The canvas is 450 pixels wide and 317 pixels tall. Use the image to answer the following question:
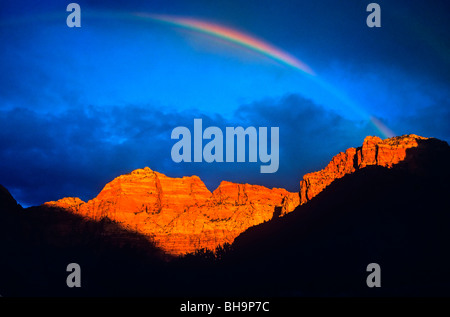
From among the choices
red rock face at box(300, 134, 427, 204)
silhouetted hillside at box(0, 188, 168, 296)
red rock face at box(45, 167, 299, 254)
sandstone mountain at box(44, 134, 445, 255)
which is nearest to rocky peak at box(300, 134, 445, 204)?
red rock face at box(300, 134, 427, 204)

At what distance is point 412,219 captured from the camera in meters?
98.1

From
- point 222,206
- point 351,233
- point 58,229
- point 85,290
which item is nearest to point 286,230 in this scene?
point 351,233

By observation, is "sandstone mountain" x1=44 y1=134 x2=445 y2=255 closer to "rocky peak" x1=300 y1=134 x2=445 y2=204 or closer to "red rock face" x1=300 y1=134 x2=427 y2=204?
"red rock face" x1=300 y1=134 x2=427 y2=204

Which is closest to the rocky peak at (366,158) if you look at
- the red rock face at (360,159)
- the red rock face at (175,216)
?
the red rock face at (360,159)

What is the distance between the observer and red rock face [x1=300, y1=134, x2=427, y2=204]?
121706 millimetres

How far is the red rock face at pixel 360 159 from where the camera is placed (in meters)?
122

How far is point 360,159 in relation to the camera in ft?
416

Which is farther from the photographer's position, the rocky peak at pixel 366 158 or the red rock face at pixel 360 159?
the red rock face at pixel 360 159

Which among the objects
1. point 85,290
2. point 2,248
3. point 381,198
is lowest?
point 85,290

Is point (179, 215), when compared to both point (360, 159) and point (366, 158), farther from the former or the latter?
point (366, 158)

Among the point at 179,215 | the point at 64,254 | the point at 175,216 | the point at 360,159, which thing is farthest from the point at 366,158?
the point at 64,254

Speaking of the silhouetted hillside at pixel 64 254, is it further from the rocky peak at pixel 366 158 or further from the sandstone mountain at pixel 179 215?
the rocky peak at pixel 366 158
